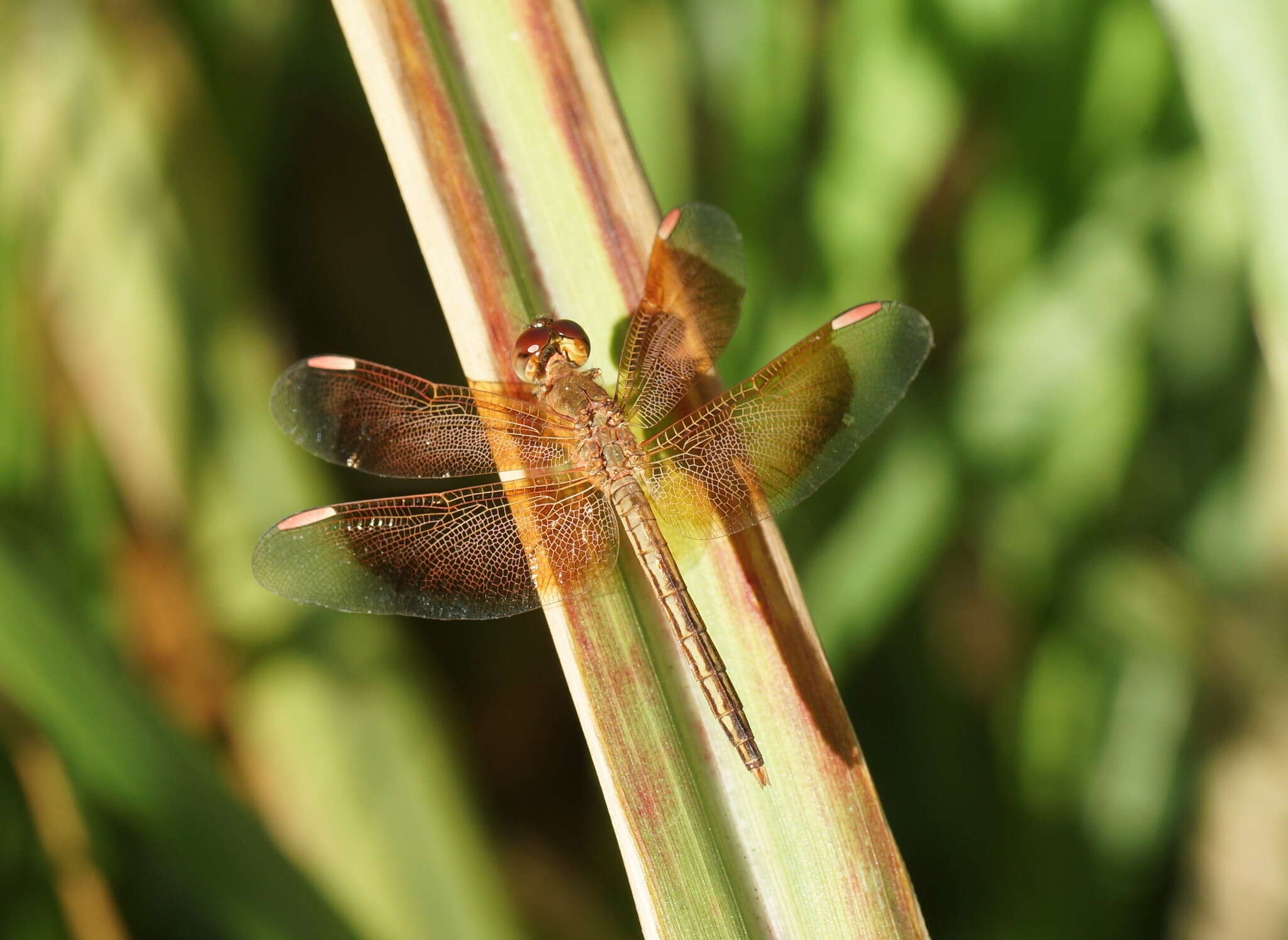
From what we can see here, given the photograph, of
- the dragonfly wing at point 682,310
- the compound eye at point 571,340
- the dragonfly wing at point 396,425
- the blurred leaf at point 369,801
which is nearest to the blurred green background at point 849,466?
the blurred leaf at point 369,801

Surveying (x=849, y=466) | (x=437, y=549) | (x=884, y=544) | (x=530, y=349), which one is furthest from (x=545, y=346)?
(x=849, y=466)

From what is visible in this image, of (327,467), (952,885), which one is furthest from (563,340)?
(952,885)

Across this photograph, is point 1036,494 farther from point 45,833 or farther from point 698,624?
point 45,833

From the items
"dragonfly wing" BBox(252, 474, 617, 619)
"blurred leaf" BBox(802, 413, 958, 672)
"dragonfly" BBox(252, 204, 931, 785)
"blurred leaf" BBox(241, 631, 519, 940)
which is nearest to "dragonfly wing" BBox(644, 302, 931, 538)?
"dragonfly" BBox(252, 204, 931, 785)

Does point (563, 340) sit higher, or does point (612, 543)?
point (563, 340)

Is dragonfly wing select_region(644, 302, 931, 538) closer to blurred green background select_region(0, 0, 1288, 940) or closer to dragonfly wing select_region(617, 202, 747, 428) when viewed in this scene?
dragonfly wing select_region(617, 202, 747, 428)

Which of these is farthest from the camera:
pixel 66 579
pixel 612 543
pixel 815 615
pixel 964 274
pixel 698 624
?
pixel 964 274

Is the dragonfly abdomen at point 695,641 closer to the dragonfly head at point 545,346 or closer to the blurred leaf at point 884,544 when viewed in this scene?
the dragonfly head at point 545,346
